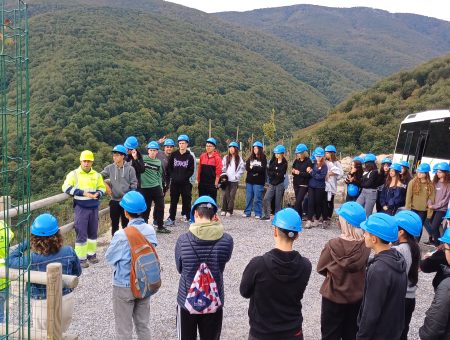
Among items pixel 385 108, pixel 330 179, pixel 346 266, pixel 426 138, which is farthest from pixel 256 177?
pixel 385 108

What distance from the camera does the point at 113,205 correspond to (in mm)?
7555

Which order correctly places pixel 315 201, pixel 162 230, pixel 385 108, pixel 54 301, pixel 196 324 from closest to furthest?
pixel 54 301, pixel 196 324, pixel 162 230, pixel 315 201, pixel 385 108

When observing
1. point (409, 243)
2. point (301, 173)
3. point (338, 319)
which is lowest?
point (301, 173)

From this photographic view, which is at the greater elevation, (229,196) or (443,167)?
(443,167)

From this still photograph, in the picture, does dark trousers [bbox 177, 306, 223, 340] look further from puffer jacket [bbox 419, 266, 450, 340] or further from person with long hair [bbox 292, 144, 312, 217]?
person with long hair [bbox 292, 144, 312, 217]

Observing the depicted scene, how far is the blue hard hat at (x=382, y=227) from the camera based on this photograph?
11.4ft

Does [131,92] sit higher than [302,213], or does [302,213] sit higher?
[302,213]

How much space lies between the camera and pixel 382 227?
3.48 m

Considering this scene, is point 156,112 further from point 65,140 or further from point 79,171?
point 79,171

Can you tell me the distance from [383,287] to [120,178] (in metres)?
4.98

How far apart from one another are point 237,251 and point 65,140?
24.6 meters

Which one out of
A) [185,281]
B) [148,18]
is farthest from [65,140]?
[148,18]

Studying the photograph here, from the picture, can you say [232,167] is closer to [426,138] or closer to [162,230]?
[162,230]

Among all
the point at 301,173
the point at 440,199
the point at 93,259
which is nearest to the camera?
the point at 93,259
